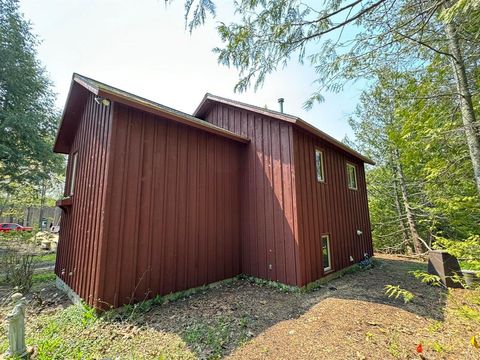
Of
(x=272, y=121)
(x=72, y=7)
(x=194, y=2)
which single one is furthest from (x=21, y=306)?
(x=272, y=121)

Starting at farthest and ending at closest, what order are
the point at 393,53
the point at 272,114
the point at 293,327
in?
the point at 272,114 < the point at 393,53 < the point at 293,327

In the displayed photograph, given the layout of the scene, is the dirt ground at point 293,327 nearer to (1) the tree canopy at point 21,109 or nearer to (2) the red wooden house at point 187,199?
(2) the red wooden house at point 187,199

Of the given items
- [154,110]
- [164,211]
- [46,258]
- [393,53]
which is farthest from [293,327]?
[46,258]

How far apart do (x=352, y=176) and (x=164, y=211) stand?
294 inches

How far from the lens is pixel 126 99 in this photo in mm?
4250

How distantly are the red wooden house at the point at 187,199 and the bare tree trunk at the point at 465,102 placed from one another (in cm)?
308

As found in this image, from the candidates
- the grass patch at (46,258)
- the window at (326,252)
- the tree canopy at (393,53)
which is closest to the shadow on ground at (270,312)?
the window at (326,252)

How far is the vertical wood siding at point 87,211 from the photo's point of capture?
4.28m

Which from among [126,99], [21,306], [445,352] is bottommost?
[445,352]

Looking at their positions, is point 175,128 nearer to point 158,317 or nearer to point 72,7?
point 72,7

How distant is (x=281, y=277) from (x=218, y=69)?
16.0 feet

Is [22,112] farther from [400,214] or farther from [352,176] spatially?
[400,214]

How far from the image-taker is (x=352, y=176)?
904cm

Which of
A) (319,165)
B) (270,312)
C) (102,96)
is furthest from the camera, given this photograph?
(319,165)
